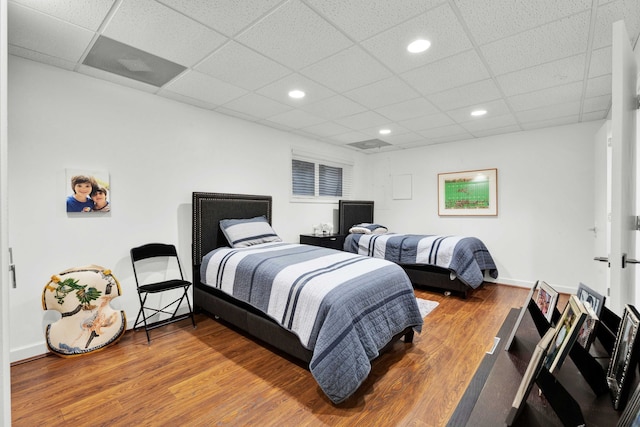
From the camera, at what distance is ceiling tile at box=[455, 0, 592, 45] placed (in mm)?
1748

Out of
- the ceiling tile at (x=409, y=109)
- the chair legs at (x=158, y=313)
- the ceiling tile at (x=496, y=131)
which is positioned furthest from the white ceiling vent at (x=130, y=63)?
the ceiling tile at (x=496, y=131)

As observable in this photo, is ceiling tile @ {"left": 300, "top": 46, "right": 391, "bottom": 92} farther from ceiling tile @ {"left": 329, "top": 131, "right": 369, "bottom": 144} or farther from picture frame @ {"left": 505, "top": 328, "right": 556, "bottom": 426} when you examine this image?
picture frame @ {"left": 505, "top": 328, "right": 556, "bottom": 426}

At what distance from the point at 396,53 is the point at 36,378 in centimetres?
365

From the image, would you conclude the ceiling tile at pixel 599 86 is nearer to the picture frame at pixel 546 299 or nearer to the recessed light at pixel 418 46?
the recessed light at pixel 418 46

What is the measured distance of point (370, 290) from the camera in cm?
226

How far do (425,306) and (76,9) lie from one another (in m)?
4.12

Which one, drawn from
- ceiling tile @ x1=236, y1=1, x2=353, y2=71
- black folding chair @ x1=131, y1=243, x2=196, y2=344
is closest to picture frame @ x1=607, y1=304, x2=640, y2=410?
ceiling tile @ x1=236, y1=1, x2=353, y2=71

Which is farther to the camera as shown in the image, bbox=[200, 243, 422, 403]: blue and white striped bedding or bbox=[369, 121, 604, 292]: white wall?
bbox=[369, 121, 604, 292]: white wall

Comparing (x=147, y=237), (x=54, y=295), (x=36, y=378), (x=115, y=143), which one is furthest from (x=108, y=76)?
(x=36, y=378)

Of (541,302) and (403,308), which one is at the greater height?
(541,302)

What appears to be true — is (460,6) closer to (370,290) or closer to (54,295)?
(370,290)

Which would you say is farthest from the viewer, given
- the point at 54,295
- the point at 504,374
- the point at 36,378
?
the point at 54,295

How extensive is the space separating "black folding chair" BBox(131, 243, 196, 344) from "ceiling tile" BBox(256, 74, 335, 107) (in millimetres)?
1981

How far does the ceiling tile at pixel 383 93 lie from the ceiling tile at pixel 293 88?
302 mm
